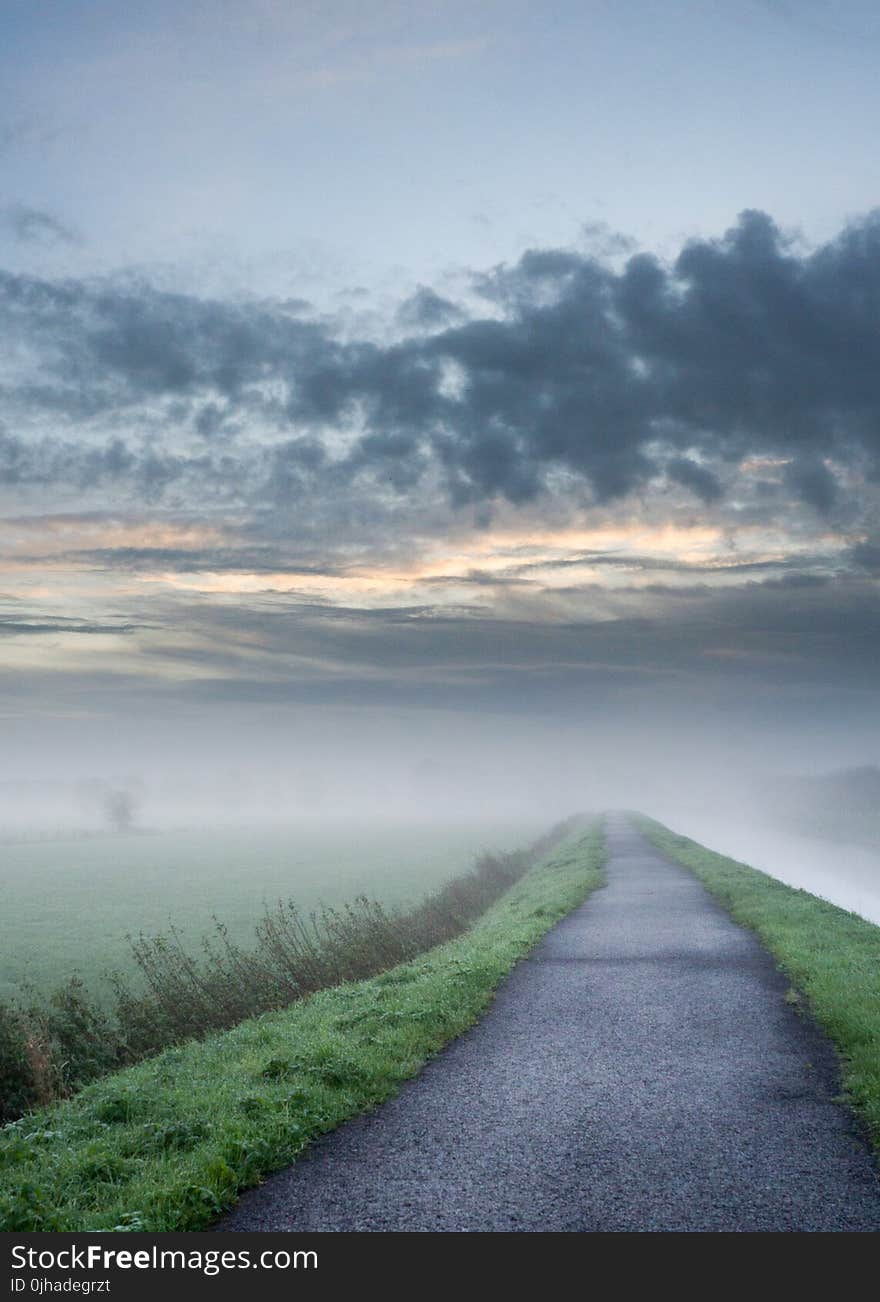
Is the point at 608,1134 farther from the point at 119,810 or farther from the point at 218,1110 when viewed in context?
the point at 119,810

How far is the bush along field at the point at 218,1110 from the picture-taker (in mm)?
6520

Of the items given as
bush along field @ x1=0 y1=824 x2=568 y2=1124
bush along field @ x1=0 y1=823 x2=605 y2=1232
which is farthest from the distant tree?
bush along field @ x1=0 y1=823 x2=605 y2=1232

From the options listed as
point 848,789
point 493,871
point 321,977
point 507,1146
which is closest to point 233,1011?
point 321,977

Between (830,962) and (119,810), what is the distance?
A: 12876 centimetres

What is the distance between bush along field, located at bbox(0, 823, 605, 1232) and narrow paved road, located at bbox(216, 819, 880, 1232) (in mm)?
323

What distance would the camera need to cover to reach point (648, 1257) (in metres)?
5.60

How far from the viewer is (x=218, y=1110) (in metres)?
8.41

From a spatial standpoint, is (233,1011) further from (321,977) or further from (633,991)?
(633,991)

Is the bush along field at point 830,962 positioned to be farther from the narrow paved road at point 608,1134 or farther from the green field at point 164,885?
the green field at point 164,885

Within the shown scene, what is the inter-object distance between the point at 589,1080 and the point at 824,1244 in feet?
11.8

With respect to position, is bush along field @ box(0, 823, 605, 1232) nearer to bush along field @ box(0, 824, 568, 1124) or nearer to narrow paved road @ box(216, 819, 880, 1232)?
narrow paved road @ box(216, 819, 880, 1232)

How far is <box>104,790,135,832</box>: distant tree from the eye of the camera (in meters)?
129

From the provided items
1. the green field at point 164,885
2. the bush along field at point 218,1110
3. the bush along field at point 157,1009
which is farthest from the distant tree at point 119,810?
the bush along field at point 218,1110

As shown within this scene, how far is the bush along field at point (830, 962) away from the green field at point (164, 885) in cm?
1733
